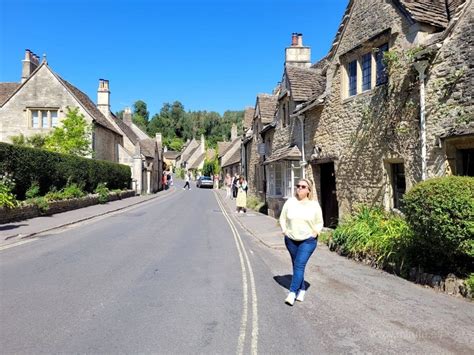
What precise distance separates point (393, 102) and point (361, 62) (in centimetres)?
248

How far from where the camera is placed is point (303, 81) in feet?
57.3

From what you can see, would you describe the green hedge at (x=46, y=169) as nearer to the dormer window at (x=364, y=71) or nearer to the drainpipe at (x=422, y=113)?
the dormer window at (x=364, y=71)

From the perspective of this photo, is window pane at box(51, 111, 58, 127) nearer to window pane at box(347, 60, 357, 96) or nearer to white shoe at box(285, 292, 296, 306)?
window pane at box(347, 60, 357, 96)

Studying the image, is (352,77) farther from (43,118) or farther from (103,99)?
(103,99)

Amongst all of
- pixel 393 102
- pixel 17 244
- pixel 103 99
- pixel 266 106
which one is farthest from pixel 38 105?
pixel 393 102

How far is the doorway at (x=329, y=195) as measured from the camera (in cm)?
1433

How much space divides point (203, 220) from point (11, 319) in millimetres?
12593

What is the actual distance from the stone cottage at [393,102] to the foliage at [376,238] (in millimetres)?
628

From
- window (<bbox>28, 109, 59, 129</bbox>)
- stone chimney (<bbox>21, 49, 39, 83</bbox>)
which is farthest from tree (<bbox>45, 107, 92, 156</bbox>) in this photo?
stone chimney (<bbox>21, 49, 39, 83</bbox>)

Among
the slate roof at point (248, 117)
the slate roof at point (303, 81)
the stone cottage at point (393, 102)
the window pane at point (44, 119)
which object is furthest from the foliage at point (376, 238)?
the window pane at point (44, 119)

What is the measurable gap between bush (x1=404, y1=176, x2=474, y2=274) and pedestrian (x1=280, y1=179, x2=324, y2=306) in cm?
192

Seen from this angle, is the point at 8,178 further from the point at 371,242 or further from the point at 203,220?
the point at 371,242

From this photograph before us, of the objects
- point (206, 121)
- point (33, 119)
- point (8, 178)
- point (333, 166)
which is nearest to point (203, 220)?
point (333, 166)

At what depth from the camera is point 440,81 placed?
28.2 ft
